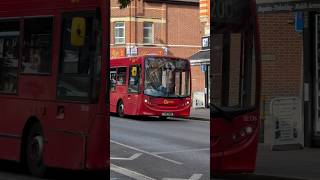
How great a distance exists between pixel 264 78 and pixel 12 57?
194 cm

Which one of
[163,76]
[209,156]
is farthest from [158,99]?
[209,156]

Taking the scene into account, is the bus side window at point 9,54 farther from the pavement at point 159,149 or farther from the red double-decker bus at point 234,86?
the red double-decker bus at point 234,86

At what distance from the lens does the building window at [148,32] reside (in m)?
2.93

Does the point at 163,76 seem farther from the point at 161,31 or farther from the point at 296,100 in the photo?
the point at 296,100

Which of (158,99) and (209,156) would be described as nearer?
(209,156)

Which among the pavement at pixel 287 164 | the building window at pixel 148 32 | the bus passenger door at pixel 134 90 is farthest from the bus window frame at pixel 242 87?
the bus passenger door at pixel 134 90

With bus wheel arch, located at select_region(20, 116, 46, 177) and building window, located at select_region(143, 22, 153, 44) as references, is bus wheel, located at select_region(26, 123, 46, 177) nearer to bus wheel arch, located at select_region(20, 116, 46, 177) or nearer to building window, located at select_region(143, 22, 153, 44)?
bus wheel arch, located at select_region(20, 116, 46, 177)

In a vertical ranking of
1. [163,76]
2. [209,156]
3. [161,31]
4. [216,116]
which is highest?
[161,31]

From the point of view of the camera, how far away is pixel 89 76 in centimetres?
345

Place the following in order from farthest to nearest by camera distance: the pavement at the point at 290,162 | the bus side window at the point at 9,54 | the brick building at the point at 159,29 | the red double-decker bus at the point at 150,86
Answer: the bus side window at the point at 9,54 → the pavement at the point at 290,162 → the red double-decker bus at the point at 150,86 → the brick building at the point at 159,29

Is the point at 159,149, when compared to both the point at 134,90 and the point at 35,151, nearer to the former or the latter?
the point at 134,90

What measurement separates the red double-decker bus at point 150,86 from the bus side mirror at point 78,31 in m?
0.31

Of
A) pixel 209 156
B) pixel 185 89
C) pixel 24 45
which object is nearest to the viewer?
pixel 209 156

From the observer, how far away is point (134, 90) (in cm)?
344
